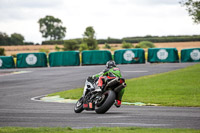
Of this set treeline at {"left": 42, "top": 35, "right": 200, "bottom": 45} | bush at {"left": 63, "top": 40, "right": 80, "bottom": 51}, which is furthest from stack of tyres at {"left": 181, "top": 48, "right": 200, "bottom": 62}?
bush at {"left": 63, "top": 40, "right": 80, "bottom": 51}

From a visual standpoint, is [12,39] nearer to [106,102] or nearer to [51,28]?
[51,28]

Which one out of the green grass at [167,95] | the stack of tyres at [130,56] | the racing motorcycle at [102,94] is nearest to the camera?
the racing motorcycle at [102,94]

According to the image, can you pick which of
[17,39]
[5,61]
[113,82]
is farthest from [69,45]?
[113,82]

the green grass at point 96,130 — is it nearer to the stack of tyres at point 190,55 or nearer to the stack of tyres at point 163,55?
the stack of tyres at point 163,55

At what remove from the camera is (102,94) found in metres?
12.4

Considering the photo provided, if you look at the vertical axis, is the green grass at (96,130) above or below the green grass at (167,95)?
above

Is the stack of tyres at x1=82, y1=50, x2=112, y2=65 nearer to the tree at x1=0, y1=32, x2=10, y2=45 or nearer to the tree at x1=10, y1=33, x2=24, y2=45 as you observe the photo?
the tree at x1=0, y1=32, x2=10, y2=45

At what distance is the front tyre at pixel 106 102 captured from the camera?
39.2 ft

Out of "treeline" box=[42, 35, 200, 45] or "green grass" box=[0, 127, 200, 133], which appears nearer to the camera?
"green grass" box=[0, 127, 200, 133]

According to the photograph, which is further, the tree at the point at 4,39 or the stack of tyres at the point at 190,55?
the tree at the point at 4,39

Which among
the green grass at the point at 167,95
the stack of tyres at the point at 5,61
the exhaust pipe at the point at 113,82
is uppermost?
the exhaust pipe at the point at 113,82

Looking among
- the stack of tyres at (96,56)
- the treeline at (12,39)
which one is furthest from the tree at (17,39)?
the stack of tyres at (96,56)

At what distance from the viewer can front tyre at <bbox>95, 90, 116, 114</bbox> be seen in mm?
11961

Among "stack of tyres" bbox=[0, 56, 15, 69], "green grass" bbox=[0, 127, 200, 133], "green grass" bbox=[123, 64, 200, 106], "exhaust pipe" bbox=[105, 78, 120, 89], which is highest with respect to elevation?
"exhaust pipe" bbox=[105, 78, 120, 89]
